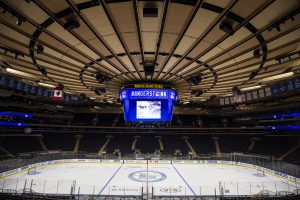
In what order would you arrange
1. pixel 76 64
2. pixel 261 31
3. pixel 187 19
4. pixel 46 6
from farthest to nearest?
1. pixel 76 64
2. pixel 261 31
3. pixel 187 19
4. pixel 46 6

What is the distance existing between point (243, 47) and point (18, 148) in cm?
3962

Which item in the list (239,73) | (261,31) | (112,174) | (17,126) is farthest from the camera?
(17,126)

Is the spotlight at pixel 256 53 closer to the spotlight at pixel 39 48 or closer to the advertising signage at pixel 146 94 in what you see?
the advertising signage at pixel 146 94

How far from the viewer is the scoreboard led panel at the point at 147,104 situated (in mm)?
15422

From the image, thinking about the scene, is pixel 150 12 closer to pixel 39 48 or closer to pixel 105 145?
pixel 39 48

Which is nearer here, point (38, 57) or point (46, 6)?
point (46, 6)

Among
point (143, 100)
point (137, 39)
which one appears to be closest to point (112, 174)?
point (143, 100)

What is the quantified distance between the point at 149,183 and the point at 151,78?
11.2m

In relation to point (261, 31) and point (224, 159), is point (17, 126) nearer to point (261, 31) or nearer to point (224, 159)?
point (224, 159)

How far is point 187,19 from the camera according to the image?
6473 millimetres

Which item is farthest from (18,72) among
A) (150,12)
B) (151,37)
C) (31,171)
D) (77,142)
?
(77,142)

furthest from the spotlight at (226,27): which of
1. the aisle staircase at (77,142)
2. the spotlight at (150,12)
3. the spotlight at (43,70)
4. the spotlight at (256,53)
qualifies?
the aisle staircase at (77,142)

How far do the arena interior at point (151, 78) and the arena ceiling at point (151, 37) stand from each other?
0.04 meters

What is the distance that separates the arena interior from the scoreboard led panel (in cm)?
8
